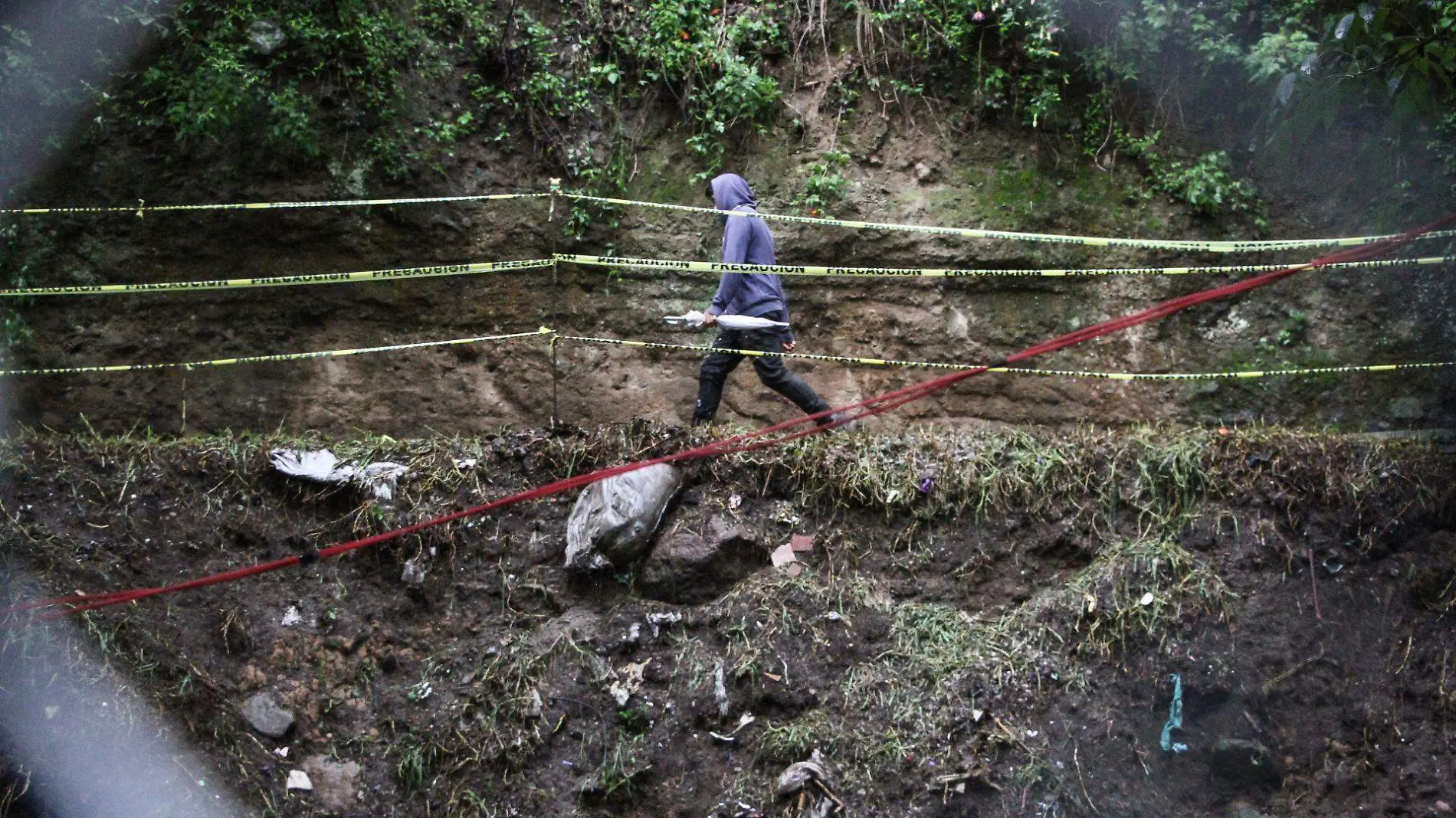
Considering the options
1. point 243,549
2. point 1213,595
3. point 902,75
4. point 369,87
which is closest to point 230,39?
point 369,87

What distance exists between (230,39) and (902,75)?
3.91 meters

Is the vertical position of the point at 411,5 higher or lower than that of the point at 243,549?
higher

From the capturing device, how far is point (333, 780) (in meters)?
4.57

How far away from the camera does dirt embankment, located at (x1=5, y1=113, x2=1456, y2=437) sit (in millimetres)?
6367

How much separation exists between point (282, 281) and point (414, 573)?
174 cm

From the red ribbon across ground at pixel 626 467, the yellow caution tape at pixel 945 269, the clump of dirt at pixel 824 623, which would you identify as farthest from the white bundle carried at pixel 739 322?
the clump of dirt at pixel 824 623

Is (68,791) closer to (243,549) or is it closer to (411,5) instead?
(243,549)

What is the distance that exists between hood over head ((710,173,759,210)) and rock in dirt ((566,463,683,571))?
150 cm

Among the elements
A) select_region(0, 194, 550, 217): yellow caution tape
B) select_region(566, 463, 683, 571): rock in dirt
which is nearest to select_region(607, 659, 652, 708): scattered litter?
select_region(566, 463, 683, 571): rock in dirt

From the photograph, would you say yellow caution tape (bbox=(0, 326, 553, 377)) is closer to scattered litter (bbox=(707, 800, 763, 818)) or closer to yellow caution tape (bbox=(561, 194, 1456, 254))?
yellow caution tape (bbox=(561, 194, 1456, 254))

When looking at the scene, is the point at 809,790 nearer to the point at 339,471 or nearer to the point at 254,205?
the point at 339,471

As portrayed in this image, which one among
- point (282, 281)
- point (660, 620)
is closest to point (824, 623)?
point (660, 620)

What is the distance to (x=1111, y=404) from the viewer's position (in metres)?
6.51

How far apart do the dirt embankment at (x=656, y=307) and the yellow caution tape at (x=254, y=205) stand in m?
0.07
